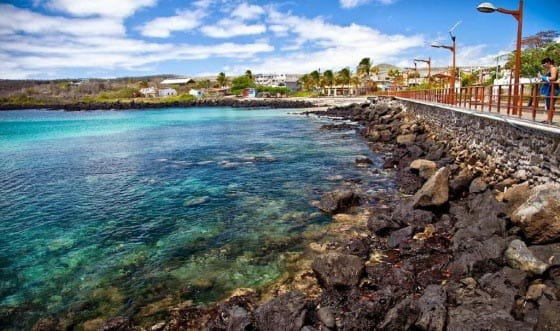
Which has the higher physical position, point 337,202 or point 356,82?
point 356,82

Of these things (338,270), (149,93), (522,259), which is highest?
(149,93)

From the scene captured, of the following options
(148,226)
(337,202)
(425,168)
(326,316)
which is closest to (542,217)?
(326,316)

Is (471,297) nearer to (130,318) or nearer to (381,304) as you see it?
(381,304)

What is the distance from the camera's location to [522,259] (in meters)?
7.50

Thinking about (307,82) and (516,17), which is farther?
(307,82)

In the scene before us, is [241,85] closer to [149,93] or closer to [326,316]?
[149,93]

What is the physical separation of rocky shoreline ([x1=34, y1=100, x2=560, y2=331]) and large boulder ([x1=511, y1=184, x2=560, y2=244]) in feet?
0.06

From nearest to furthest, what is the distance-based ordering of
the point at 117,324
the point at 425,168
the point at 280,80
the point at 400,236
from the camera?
the point at 117,324, the point at 400,236, the point at 425,168, the point at 280,80

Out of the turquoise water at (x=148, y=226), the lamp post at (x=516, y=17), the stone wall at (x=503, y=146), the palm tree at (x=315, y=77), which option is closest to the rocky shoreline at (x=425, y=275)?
the stone wall at (x=503, y=146)

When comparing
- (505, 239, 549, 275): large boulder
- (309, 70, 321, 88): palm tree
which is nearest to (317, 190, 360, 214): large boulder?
(505, 239, 549, 275): large boulder

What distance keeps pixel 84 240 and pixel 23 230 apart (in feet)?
10.7

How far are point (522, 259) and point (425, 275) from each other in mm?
2019

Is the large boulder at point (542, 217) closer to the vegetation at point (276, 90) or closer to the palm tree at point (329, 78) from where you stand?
the palm tree at point (329, 78)

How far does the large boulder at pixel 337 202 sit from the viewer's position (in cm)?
1358
